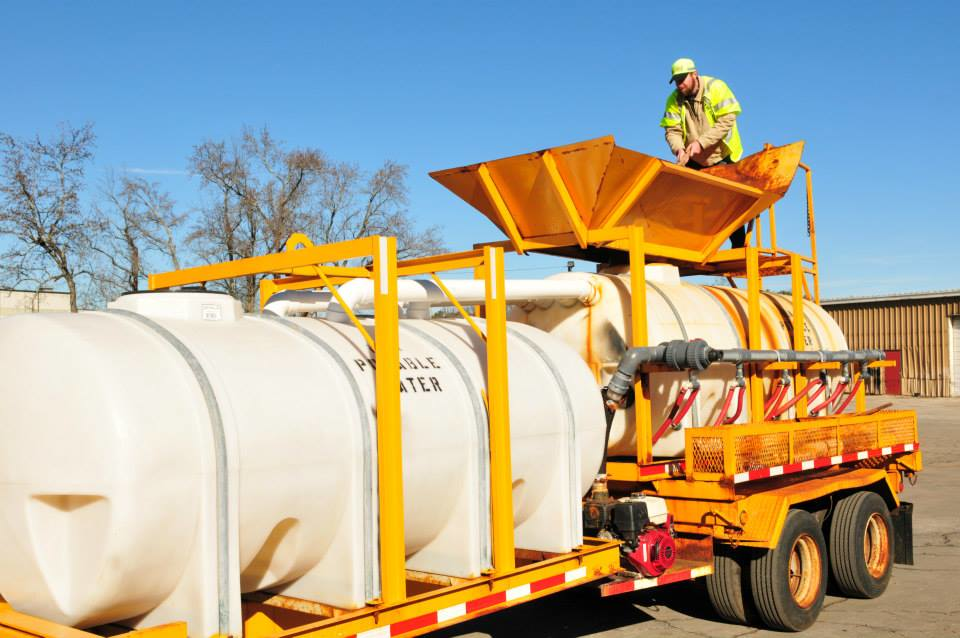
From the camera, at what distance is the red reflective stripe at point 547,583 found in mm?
5281

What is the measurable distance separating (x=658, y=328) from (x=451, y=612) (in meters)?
3.31

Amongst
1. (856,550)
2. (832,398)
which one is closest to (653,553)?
(856,550)

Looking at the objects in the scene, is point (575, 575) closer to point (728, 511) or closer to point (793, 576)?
point (728, 511)

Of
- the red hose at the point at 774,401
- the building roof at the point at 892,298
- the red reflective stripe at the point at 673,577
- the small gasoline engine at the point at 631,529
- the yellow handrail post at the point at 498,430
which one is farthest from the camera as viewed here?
the building roof at the point at 892,298

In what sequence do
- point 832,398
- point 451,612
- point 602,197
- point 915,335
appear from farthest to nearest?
point 915,335 → point 832,398 → point 602,197 → point 451,612

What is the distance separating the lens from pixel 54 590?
3818mm

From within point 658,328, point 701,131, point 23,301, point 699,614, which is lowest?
point 699,614

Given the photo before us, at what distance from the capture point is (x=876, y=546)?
9109 mm

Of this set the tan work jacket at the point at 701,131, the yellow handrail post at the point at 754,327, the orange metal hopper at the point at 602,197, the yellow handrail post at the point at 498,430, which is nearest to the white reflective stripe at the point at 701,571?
the yellow handrail post at the point at 754,327

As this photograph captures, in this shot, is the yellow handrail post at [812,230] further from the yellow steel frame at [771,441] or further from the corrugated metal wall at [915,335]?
the corrugated metal wall at [915,335]

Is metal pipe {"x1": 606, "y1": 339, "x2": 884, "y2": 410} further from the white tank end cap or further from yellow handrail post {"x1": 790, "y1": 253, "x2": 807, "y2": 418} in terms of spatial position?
the white tank end cap

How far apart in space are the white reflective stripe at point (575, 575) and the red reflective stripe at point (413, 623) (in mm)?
1123

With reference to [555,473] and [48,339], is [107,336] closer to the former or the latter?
[48,339]

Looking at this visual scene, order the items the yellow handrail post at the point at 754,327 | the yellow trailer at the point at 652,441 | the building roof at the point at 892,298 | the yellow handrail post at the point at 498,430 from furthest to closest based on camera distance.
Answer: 1. the building roof at the point at 892,298
2. the yellow handrail post at the point at 754,327
3. the yellow handrail post at the point at 498,430
4. the yellow trailer at the point at 652,441
